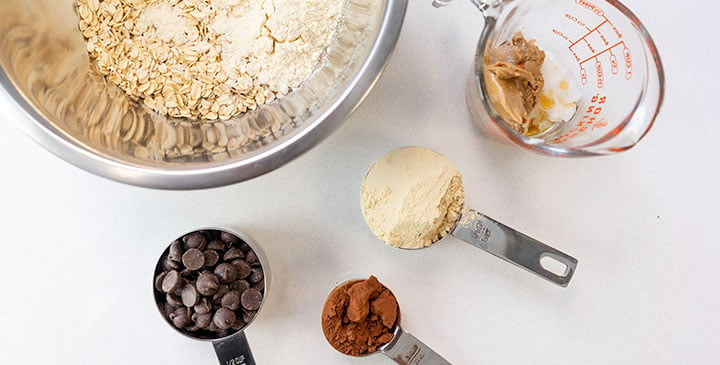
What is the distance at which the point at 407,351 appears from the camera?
105 centimetres

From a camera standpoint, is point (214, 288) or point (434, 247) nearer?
point (214, 288)

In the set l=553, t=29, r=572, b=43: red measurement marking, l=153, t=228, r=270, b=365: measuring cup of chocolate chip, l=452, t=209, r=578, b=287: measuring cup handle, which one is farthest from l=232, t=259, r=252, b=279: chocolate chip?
l=553, t=29, r=572, b=43: red measurement marking

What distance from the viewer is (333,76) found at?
928 millimetres

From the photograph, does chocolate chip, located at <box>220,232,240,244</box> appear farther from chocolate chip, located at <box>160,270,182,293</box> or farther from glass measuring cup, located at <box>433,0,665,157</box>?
glass measuring cup, located at <box>433,0,665,157</box>

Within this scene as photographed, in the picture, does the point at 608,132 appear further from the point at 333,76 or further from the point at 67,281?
the point at 67,281

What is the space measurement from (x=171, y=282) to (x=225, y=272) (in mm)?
96

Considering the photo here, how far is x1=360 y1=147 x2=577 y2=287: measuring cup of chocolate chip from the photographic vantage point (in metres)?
1.01

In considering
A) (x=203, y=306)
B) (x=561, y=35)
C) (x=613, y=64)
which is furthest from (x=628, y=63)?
(x=203, y=306)

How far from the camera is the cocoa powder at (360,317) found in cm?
102

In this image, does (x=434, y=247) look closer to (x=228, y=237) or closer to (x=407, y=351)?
(x=407, y=351)

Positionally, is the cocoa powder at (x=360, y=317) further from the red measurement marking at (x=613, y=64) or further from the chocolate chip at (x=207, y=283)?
the red measurement marking at (x=613, y=64)

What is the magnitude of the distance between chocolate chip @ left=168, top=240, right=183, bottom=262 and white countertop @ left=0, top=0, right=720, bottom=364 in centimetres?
9

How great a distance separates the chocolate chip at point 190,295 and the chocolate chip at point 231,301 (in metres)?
0.05

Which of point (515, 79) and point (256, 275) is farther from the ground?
point (515, 79)
